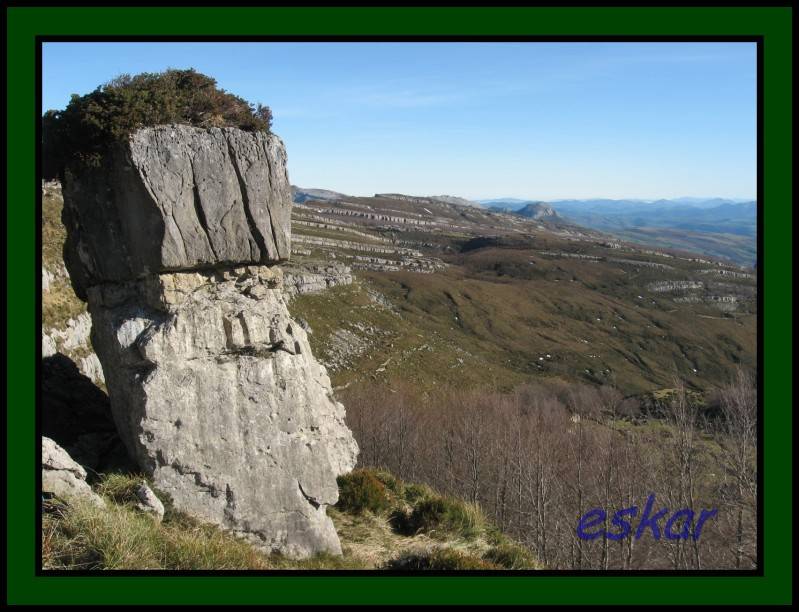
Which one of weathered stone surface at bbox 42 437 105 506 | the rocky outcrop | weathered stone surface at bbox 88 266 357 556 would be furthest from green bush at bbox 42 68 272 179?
the rocky outcrop

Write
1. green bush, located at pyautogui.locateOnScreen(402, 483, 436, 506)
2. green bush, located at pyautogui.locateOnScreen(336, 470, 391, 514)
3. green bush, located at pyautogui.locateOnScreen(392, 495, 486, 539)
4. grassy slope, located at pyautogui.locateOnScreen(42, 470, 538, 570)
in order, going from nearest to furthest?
grassy slope, located at pyautogui.locateOnScreen(42, 470, 538, 570) → green bush, located at pyautogui.locateOnScreen(392, 495, 486, 539) → green bush, located at pyautogui.locateOnScreen(336, 470, 391, 514) → green bush, located at pyautogui.locateOnScreen(402, 483, 436, 506)

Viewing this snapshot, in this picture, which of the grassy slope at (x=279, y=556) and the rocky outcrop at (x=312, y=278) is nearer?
the grassy slope at (x=279, y=556)

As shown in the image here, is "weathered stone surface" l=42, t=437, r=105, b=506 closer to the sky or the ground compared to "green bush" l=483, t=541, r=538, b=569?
closer to the sky

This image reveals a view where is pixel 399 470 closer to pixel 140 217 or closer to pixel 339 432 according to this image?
pixel 339 432

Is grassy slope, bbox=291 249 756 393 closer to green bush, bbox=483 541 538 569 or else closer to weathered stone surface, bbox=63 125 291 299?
green bush, bbox=483 541 538 569

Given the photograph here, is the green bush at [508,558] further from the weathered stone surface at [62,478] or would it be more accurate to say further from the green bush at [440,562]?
the weathered stone surface at [62,478]

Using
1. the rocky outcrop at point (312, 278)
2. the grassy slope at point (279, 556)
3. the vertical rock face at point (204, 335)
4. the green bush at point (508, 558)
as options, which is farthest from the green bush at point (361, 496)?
the rocky outcrop at point (312, 278)

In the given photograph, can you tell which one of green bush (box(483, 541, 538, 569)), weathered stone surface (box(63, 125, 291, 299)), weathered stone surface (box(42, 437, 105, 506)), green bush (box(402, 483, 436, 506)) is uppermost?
weathered stone surface (box(63, 125, 291, 299))
